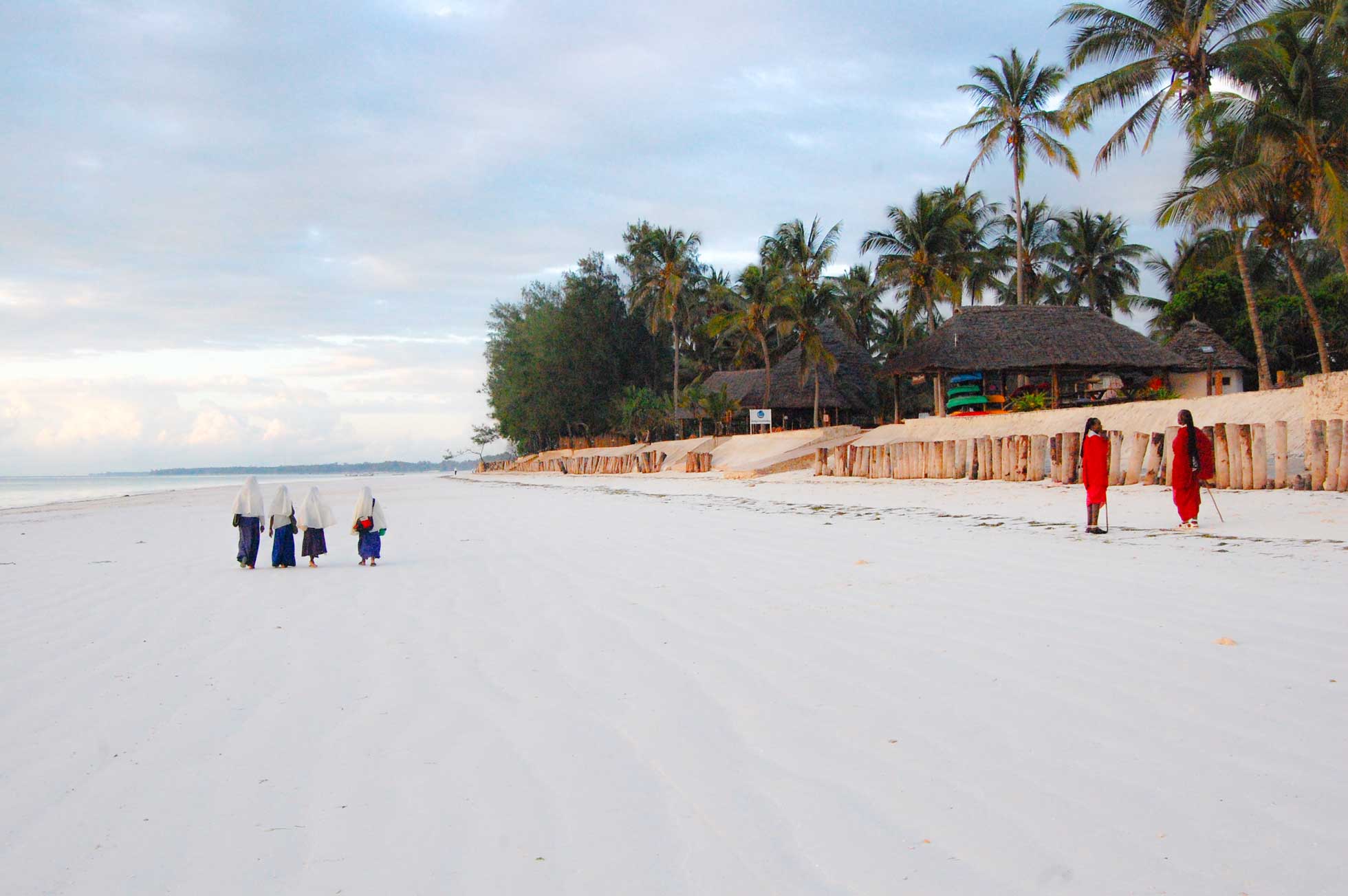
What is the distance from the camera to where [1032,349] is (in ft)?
99.8

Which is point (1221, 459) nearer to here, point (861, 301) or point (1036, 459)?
A: point (1036, 459)

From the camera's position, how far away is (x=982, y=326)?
31.1 meters

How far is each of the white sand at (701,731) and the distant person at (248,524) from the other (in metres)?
1.37

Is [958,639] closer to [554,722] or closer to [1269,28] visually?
[554,722]

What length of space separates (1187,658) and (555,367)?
49.3m

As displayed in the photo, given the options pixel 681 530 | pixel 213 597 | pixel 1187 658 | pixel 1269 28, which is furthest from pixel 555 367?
pixel 1187 658

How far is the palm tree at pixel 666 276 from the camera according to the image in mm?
45688

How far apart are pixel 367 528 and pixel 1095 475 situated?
24.3 ft

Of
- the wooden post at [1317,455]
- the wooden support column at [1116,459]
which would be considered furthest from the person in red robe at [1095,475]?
the wooden support column at [1116,459]

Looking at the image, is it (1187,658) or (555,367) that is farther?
(555,367)

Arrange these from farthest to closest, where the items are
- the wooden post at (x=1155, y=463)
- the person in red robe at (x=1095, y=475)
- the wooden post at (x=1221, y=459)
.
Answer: the wooden post at (x=1155, y=463)
the wooden post at (x=1221, y=459)
the person in red robe at (x=1095, y=475)

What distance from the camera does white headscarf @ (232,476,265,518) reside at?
9.14 m

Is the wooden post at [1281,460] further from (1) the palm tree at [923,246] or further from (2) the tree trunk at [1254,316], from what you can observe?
(1) the palm tree at [923,246]

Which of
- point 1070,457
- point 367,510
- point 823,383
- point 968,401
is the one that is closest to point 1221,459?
point 1070,457
